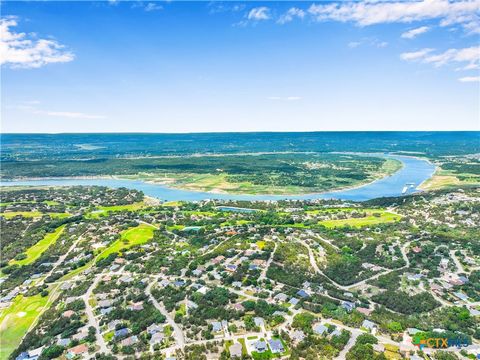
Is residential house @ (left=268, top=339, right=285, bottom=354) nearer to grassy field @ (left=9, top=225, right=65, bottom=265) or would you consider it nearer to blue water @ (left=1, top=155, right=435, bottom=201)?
grassy field @ (left=9, top=225, right=65, bottom=265)

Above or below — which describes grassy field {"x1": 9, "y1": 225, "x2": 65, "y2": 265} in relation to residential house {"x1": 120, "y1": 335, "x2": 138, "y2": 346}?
above

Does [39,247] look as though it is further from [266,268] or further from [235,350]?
[235,350]

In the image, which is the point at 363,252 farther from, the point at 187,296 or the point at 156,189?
the point at 156,189

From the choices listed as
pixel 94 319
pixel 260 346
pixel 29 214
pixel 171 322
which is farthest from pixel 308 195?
pixel 94 319

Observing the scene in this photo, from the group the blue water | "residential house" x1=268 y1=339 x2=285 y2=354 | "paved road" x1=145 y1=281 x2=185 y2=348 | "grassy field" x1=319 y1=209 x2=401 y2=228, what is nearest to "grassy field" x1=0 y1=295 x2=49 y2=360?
"paved road" x1=145 y1=281 x2=185 y2=348

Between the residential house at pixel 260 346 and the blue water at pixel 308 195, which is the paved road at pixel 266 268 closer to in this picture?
the residential house at pixel 260 346

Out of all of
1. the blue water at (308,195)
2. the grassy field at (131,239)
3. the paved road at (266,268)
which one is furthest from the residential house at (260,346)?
the blue water at (308,195)

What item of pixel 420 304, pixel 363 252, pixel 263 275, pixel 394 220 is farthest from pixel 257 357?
pixel 394 220
